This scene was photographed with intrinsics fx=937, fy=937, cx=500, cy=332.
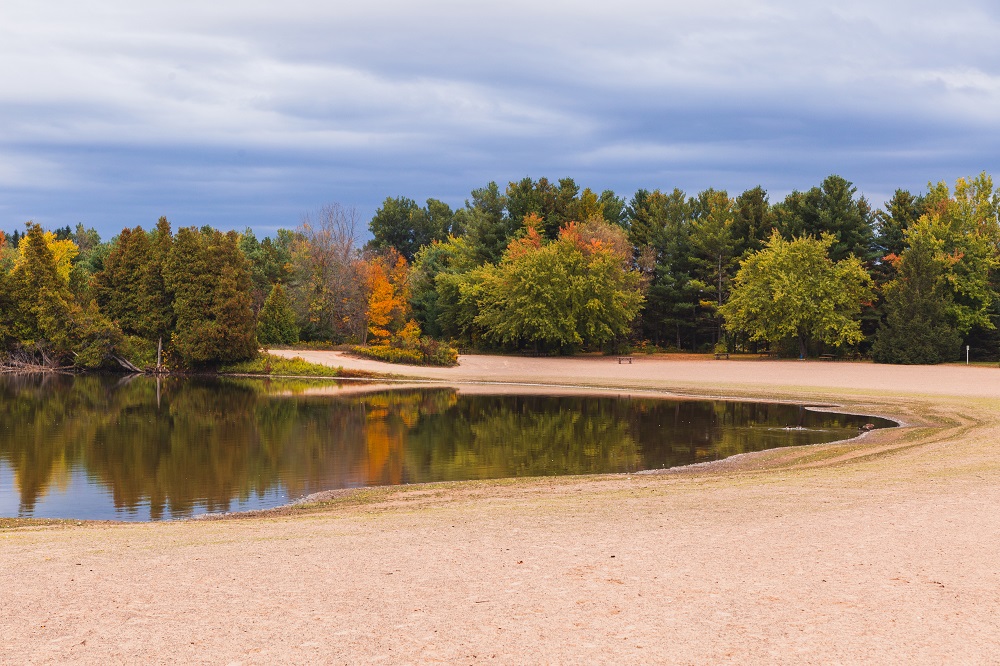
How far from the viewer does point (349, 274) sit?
6481 centimetres

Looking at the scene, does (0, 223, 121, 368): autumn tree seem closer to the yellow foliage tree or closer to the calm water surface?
the calm water surface

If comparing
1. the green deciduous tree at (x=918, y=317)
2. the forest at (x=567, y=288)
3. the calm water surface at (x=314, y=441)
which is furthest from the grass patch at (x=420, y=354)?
the green deciduous tree at (x=918, y=317)

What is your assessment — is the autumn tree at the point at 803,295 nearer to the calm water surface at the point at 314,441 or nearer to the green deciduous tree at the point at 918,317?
the green deciduous tree at the point at 918,317

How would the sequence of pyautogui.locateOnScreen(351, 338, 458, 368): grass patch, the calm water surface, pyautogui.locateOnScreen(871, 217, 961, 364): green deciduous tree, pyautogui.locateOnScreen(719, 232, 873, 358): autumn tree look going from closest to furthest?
the calm water surface, pyautogui.locateOnScreen(871, 217, 961, 364): green deciduous tree, pyautogui.locateOnScreen(351, 338, 458, 368): grass patch, pyautogui.locateOnScreen(719, 232, 873, 358): autumn tree

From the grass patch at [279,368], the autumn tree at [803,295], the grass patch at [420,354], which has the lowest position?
the grass patch at [279,368]

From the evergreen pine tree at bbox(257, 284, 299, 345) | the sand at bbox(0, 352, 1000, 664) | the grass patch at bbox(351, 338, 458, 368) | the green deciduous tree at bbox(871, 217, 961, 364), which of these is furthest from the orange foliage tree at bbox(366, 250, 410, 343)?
the sand at bbox(0, 352, 1000, 664)

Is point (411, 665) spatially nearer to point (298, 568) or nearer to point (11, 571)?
point (298, 568)

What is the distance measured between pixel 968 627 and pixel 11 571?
24.2 feet

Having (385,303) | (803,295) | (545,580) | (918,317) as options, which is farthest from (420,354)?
(545,580)

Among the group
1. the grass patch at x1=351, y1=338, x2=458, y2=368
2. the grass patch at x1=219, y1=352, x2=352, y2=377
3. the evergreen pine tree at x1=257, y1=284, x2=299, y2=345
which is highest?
the evergreen pine tree at x1=257, y1=284, x2=299, y2=345

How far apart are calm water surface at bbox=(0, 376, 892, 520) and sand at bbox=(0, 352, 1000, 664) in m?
3.66

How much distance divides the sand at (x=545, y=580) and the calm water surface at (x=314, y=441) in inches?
144

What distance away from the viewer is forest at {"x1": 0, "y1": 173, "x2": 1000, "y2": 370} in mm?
51250

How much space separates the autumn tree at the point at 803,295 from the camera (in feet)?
177
